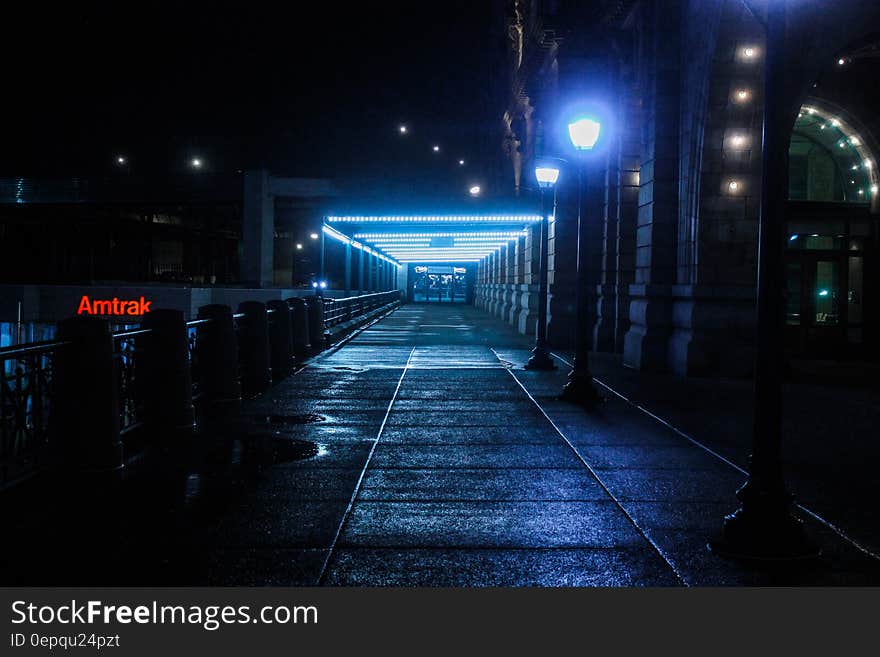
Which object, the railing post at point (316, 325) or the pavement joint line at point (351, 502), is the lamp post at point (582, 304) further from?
the railing post at point (316, 325)

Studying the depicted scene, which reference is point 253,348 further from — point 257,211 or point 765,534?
point 257,211

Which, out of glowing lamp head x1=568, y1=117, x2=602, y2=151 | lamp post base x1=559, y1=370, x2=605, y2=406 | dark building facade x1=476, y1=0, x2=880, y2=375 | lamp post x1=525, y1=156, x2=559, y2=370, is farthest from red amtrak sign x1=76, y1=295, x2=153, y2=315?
glowing lamp head x1=568, y1=117, x2=602, y2=151

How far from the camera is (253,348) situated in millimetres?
13516

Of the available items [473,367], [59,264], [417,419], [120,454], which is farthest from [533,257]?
[59,264]

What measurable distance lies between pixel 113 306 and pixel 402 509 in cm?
4583

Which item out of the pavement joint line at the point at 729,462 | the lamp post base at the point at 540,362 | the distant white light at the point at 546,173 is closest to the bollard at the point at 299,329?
the lamp post base at the point at 540,362

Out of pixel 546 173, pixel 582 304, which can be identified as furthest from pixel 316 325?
pixel 582 304

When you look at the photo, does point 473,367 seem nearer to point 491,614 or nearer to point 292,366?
point 292,366

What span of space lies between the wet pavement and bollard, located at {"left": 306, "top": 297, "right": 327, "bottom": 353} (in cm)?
1088

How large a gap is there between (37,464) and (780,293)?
20.9 ft

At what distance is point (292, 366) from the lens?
53.1ft

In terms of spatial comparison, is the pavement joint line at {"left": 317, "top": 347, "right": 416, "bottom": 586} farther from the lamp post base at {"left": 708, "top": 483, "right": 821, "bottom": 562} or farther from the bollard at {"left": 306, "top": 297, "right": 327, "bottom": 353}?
the bollard at {"left": 306, "top": 297, "right": 327, "bottom": 353}

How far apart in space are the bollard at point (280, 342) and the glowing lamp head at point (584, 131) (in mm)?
7153

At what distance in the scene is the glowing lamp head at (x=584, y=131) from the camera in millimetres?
11562
